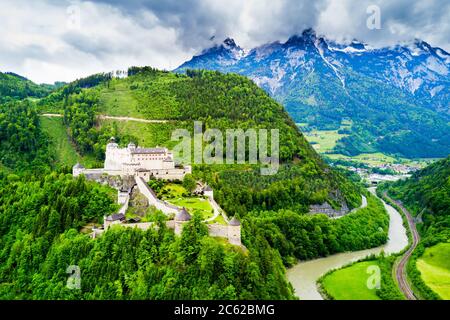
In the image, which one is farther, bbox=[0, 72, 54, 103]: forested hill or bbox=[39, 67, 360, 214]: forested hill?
bbox=[0, 72, 54, 103]: forested hill

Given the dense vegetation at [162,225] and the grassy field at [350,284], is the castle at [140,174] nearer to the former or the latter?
the dense vegetation at [162,225]

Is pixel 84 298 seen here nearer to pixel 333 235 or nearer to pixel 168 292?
pixel 168 292

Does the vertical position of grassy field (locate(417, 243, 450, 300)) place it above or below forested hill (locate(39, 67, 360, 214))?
below

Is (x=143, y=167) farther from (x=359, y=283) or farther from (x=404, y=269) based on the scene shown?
(x=404, y=269)

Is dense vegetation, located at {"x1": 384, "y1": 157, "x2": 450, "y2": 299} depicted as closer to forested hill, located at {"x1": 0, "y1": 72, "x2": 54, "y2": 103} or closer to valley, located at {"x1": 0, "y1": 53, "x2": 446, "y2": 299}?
valley, located at {"x1": 0, "y1": 53, "x2": 446, "y2": 299}

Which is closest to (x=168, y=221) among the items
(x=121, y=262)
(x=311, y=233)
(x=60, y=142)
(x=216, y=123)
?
(x=121, y=262)

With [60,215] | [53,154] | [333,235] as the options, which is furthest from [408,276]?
[53,154]

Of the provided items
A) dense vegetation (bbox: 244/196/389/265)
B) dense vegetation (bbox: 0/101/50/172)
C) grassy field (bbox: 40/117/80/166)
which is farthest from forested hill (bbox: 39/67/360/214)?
dense vegetation (bbox: 0/101/50/172)
